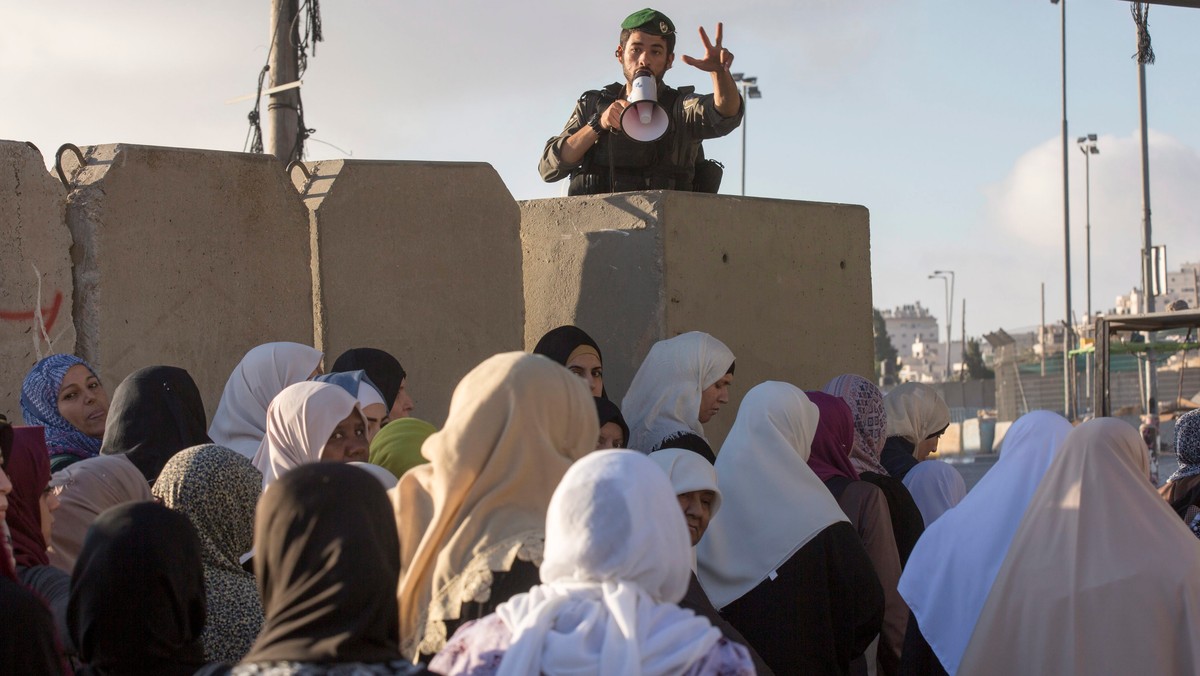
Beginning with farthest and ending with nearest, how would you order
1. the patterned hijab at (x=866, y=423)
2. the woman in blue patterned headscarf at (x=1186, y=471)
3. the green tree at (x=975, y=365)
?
the green tree at (x=975, y=365)
the patterned hijab at (x=866, y=423)
the woman in blue patterned headscarf at (x=1186, y=471)

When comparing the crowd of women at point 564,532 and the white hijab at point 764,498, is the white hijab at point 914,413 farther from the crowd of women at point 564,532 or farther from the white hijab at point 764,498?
the white hijab at point 764,498

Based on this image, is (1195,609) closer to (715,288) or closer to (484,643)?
(484,643)

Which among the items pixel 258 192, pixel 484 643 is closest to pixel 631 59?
pixel 258 192

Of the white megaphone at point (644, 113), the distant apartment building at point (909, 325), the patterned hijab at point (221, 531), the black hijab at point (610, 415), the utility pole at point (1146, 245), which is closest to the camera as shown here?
the patterned hijab at point (221, 531)

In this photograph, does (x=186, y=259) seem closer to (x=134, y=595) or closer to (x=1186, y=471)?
(x=134, y=595)

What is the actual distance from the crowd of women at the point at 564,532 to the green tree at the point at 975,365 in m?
62.0

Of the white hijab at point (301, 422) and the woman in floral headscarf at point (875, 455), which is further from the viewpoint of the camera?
the woman in floral headscarf at point (875, 455)

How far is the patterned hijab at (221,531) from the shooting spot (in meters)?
2.99

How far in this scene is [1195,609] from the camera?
3.44 metres

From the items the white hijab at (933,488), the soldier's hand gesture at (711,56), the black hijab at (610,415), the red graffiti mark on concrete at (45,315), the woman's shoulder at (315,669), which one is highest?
the soldier's hand gesture at (711,56)

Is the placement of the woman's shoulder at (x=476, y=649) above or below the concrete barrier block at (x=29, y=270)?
below

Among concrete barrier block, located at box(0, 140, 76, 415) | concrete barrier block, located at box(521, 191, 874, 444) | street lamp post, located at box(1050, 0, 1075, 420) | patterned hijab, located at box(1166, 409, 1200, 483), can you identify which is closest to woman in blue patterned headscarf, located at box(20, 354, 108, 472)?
concrete barrier block, located at box(0, 140, 76, 415)

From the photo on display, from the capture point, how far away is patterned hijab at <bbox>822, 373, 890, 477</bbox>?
4.74 metres

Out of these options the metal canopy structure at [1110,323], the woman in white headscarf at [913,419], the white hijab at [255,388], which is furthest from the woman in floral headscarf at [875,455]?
the metal canopy structure at [1110,323]
